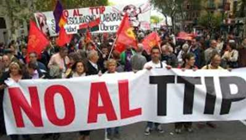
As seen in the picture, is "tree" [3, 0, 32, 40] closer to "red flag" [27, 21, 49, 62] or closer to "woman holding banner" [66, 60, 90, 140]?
"red flag" [27, 21, 49, 62]

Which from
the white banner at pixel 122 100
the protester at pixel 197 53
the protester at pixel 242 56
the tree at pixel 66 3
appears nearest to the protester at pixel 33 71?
the white banner at pixel 122 100

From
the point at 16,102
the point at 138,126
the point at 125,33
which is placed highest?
the point at 125,33

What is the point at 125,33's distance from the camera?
8.78 m

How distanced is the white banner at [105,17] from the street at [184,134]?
262 inches

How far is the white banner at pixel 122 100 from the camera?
19.0ft

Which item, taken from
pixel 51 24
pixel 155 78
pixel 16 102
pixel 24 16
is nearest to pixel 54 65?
pixel 16 102

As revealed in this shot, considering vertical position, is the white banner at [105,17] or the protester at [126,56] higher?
the white banner at [105,17]

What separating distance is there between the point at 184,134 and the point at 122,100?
1.36 m

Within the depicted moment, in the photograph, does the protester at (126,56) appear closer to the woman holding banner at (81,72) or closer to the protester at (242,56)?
the woman holding banner at (81,72)

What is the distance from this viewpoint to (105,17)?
13305mm

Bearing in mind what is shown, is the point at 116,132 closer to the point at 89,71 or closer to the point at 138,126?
the point at 138,126

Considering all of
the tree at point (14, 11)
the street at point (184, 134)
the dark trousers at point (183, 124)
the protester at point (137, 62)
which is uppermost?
the tree at point (14, 11)

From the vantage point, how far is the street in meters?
6.28

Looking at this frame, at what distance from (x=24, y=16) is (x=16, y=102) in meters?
17.0
